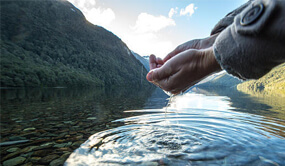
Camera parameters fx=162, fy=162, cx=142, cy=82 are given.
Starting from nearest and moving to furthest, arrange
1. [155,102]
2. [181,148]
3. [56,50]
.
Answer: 1. [181,148]
2. [155,102]
3. [56,50]

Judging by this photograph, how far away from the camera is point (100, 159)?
3.37 meters

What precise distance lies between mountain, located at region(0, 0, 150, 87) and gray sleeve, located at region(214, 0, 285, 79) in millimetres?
61993

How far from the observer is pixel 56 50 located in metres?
99.6

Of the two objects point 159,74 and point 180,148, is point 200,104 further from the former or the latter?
point 159,74

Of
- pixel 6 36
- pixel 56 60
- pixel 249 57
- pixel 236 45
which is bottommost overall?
pixel 249 57

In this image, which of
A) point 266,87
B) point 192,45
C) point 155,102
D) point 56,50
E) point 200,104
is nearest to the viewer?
point 192,45

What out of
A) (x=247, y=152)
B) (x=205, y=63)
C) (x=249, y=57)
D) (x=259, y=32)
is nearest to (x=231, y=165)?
(x=247, y=152)

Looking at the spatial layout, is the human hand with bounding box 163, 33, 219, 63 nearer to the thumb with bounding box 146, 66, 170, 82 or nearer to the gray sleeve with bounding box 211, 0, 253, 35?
the gray sleeve with bounding box 211, 0, 253, 35

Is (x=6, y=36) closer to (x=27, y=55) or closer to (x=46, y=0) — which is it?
(x=27, y=55)

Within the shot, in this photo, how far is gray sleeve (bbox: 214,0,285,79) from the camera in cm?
113

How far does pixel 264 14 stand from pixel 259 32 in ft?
0.40

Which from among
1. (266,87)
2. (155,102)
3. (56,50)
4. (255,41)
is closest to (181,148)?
(255,41)

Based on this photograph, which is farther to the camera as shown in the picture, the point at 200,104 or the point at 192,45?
the point at 200,104

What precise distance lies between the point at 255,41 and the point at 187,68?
0.77m
